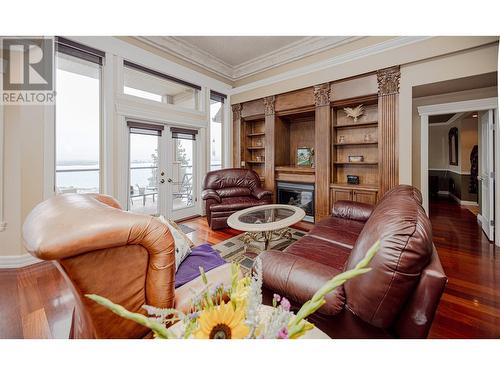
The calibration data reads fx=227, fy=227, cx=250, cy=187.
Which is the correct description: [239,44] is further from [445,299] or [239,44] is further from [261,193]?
[445,299]

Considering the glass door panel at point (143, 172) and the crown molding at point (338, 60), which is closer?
the crown molding at point (338, 60)

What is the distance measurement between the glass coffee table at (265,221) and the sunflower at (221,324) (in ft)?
6.20

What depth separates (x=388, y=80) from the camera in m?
3.42

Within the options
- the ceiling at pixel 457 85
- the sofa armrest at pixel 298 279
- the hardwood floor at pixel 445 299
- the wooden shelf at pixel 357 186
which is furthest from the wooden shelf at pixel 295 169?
the sofa armrest at pixel 298 279

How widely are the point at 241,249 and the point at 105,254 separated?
232 cm

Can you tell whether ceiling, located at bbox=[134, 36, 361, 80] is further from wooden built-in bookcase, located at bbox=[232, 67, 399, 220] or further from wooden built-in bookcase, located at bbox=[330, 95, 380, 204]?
wooden built-in bookcase, located at bbox=[330, 95, 380, 204]

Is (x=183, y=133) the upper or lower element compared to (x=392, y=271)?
upper

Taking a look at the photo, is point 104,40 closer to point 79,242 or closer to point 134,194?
point 134,194

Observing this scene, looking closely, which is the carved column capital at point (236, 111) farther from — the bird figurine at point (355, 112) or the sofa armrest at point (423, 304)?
the sofa armrest at point (423, 304)

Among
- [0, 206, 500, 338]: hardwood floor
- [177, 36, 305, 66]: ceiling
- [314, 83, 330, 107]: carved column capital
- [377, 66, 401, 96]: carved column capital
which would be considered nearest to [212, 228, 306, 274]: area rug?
[0, 206, 500, 338]: hardwood floor

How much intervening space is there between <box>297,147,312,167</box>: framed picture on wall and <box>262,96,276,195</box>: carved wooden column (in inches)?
23.6

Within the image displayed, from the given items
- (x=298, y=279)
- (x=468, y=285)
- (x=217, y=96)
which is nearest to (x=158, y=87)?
(x=217, y=96)

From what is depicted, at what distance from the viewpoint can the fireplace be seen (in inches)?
173

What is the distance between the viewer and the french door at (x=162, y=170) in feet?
13.1
